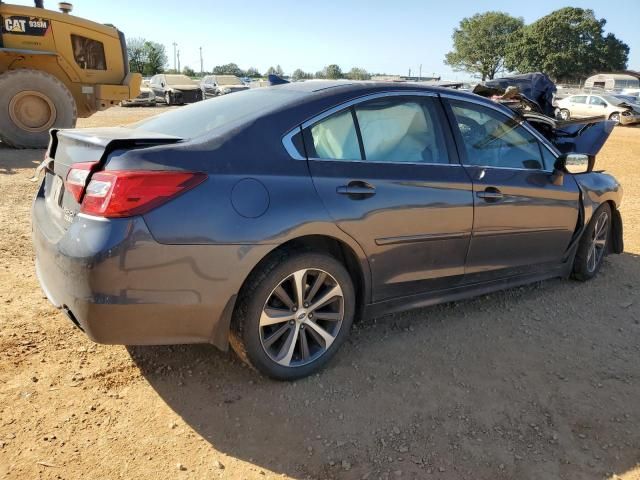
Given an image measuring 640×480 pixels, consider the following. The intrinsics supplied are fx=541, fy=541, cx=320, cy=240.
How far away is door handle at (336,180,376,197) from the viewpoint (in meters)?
2.94

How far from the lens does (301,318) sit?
2.95m

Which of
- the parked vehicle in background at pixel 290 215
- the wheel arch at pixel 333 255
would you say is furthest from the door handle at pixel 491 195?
the wheel arch at pixel 333 255

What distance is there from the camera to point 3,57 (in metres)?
10.2

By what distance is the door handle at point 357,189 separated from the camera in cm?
294

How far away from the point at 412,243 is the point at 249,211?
43.9 inches

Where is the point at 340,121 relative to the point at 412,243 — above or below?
above

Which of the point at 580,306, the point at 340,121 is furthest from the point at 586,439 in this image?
the point at 340,121

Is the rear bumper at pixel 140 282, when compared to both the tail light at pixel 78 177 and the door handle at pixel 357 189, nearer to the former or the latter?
the tail light at pixel 78 177

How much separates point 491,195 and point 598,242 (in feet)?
6.04

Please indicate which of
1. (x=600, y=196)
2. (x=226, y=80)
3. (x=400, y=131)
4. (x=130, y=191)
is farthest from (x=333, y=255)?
(x=226, y=80)

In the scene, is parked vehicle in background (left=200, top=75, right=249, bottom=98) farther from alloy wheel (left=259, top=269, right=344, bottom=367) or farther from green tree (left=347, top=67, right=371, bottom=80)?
alloy wheel (left=259, top=269, right=344, bottom=367)

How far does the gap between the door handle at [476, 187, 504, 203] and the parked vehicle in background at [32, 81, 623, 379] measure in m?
0.01

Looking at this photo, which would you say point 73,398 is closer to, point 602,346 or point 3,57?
point 602,346

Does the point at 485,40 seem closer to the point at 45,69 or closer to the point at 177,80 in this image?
the point at 177,80
